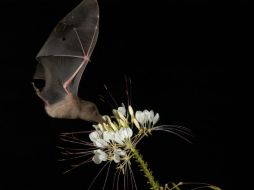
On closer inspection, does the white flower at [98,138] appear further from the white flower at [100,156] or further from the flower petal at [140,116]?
the flower petal at [140,116]

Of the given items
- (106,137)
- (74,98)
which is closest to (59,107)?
(74,98)

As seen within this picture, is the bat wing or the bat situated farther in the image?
the bat wing

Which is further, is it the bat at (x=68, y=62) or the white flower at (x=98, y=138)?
the white flower at (x=98, y=138)

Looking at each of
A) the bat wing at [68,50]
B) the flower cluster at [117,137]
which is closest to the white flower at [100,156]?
the flower cluster at [117,137]

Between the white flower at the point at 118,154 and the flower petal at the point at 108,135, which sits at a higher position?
the flower petal at the point at 108,135

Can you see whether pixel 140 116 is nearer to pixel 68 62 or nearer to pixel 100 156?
pixel 100 156

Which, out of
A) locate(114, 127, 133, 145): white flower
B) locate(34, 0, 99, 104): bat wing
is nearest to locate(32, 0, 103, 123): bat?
locate(34, 0, 99, 104): bat wing

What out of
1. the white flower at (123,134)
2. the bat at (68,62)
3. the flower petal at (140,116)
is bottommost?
the white flower at (123,134)

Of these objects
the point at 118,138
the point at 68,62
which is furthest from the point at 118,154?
Answer: the point at 68,62

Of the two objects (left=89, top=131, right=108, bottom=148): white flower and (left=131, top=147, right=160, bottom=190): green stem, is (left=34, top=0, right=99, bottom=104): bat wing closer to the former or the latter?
(left=89, top=131, right=108, bottom=148): white flower
